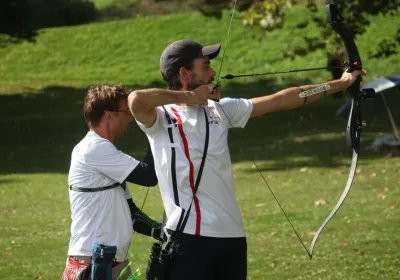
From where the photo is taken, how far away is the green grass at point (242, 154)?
10.3 m

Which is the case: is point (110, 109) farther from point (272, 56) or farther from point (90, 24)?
point (90, 24)

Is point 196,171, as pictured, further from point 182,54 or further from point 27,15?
point 27,15

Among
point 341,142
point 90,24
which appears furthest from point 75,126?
point 90,24

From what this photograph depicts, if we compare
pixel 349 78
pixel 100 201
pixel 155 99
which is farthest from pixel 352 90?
pixel 100 201

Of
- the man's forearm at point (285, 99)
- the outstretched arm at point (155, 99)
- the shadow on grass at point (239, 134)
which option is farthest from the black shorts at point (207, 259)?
the shadow on grass at point (239, 134)

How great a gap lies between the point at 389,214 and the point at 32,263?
4674 millimetres

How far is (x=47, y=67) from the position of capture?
38469 mm

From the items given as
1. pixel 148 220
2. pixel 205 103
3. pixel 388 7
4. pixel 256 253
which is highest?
pixel 388 7

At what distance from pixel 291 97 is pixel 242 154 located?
17207 mm

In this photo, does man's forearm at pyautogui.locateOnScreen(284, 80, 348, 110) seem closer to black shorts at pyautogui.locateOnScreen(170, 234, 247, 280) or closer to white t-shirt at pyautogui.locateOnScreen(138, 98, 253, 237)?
white t-shirt at pyautogui.locateOnScreen(138, 98, 253, 237)

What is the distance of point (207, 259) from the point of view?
4508mm

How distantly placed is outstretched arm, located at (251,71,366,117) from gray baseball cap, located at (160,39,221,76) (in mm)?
350

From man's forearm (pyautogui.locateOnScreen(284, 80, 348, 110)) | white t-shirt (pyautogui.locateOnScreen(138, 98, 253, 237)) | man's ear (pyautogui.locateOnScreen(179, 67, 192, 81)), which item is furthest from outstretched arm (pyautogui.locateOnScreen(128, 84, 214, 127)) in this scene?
man's forearm (pyautogui.locateOnScreen(284, 80, 348, 110))

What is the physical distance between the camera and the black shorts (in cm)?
450
